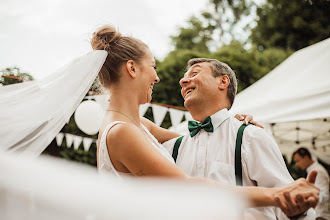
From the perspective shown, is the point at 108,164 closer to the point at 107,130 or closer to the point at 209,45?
the point at 107,130

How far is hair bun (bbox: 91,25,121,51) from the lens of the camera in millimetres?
1981

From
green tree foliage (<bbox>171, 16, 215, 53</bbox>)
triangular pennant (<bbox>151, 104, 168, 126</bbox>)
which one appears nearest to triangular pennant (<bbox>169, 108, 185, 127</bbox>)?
triangular pennant (<bbox>151, 104, 168, 126</bbox>)

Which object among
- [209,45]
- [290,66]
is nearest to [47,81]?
[290,66]

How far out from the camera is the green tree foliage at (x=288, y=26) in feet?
51.2

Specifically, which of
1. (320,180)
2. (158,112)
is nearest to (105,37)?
(158,112)

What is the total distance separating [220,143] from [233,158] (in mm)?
174

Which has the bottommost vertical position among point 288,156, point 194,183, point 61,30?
point 288,156

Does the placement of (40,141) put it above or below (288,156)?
above

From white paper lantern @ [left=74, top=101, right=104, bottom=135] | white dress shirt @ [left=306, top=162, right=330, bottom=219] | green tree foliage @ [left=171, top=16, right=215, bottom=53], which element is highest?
green tree foliage @ [left=171, top=16, right=215, bottom=53]

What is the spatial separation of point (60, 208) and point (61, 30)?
3063 millimetres

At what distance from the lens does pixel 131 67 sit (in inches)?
75.5

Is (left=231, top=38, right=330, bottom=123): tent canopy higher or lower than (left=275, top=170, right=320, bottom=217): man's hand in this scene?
higher

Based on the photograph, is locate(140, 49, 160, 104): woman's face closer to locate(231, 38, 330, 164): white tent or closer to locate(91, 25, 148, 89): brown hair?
locate(91, 25, 148, 89): brown hair

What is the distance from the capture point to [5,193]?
3.00ft
